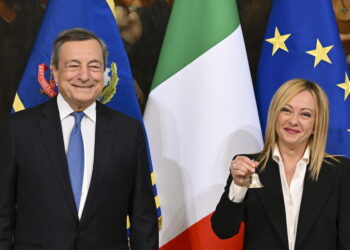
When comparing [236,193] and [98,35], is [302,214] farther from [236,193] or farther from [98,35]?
[98,35]

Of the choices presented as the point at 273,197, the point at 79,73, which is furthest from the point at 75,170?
the point at 273,197

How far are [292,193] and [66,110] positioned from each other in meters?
0.95

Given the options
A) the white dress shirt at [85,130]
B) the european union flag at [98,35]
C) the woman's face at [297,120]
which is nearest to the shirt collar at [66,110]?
the white dress shirt at [85,130]

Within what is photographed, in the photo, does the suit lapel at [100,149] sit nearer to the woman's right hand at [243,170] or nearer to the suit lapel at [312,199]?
the woman's right hand at [243,170]

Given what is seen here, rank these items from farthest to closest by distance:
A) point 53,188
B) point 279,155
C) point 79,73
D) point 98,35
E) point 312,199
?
point 98,35 → point 279,155 → point 312,199 → point 79,73 → point 53,188

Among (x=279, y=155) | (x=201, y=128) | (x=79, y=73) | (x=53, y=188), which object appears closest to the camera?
(x=53, y=188)

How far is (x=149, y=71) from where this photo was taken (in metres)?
3.26

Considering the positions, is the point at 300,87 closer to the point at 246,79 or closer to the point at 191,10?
the point at 246,79

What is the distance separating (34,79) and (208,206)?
41.6 inches

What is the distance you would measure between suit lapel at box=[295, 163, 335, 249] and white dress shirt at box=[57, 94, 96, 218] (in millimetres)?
834

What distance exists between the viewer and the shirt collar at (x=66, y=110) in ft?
6.67

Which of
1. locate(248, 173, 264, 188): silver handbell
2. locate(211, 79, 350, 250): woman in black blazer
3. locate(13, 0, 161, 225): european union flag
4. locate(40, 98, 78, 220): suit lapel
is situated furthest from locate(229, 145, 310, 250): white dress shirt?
locate(13, 0, 161, 225): european union flag

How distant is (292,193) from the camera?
218 cm

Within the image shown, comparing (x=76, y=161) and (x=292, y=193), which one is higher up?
(x=76, y=161)
